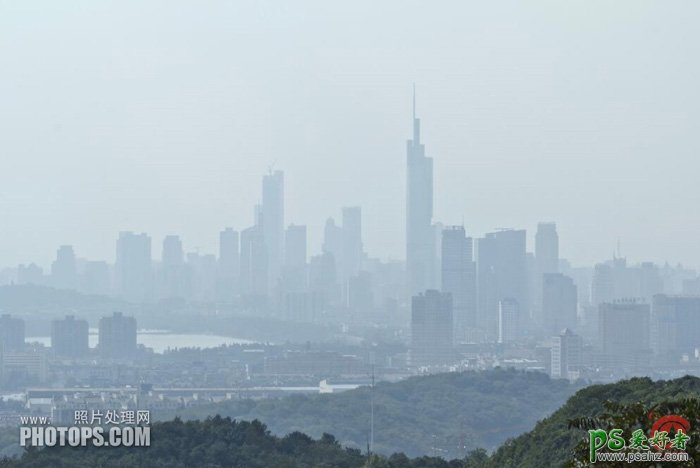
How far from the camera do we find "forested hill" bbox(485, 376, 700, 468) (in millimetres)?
20375

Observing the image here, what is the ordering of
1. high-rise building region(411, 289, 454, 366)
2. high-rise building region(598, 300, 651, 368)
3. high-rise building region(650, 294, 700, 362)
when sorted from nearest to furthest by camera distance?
1. high-rise building region(598, 300, 651, 368)
2. high-rise building region(650, 294, 700, 362)
3. high-rise building region(411, 289, 454, 366)

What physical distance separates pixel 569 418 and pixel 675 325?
113 metres

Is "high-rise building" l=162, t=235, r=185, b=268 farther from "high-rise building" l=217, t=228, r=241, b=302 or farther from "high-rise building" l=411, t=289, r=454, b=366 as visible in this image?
"high-rise building" l=411, t=289, r=454, b=366

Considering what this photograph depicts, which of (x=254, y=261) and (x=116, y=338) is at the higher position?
(x=254, y=261)

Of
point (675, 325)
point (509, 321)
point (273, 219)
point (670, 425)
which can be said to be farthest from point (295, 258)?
point (670, 425)

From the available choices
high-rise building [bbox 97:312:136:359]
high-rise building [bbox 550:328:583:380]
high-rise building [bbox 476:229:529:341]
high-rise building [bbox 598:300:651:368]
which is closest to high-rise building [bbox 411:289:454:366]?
high-rise building [bbox 476:229:529:341]

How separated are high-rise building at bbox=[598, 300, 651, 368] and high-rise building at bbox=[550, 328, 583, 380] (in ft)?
11.6

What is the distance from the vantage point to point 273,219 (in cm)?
17738

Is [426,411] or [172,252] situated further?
[172,252]

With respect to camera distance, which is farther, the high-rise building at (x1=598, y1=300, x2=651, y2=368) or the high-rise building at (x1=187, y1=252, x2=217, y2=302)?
the high-rise building at (x1=187, y1=252, x2=217, y2=302)

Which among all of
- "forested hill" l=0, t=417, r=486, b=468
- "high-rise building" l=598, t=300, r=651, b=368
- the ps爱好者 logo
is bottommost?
"forested hill" l=0, t=417, r=486, b=468

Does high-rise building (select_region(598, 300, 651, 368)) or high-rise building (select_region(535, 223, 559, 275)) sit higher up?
high-rise building (select_region(535, 223, 559, 275))

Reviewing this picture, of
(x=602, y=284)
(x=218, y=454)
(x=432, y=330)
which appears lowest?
(x=218, y=454)

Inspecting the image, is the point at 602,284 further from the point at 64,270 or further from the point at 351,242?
the point at 64,270
